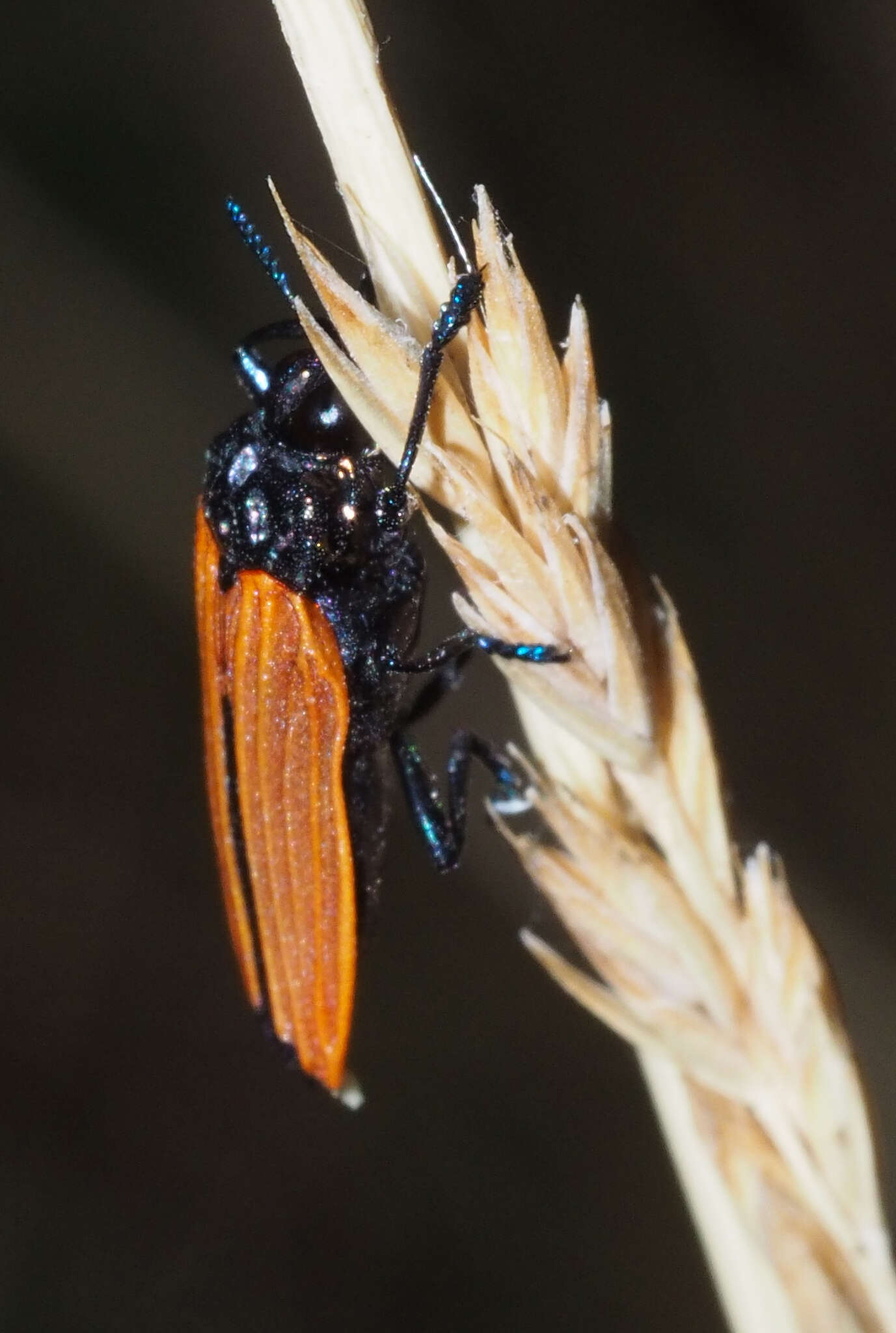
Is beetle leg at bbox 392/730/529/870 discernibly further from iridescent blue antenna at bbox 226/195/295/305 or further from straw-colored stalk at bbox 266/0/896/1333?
straw-colored stalk at bbox 266/0/896/1333

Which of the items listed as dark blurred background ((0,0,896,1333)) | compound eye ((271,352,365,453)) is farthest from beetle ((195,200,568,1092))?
dark blurred background ((0,0,896,1333))

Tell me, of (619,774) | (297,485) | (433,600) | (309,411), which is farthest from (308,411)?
(433,600)

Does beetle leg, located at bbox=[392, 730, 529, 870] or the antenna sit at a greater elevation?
the antenna

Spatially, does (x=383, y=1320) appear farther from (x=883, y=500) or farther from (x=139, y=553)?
(x=883, y=500)

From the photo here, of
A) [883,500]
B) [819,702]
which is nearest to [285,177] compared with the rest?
[883,500]

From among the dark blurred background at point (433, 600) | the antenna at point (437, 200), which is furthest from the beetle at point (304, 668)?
the dark blurred background at point (433, 600)

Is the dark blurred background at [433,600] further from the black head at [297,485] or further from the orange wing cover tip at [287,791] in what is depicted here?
the black head at [297,485]

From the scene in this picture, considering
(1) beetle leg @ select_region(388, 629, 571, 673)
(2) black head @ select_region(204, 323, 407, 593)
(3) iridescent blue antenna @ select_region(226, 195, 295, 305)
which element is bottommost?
(1) beetle leg @ select_region(388, 629, 571, 673)
